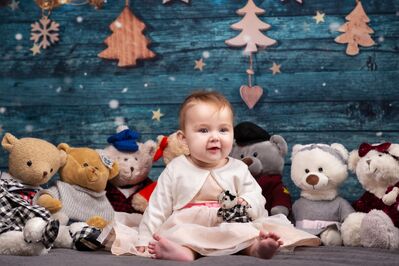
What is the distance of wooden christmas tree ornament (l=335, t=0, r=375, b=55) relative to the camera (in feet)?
9.99

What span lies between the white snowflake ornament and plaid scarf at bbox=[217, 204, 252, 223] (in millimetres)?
1428

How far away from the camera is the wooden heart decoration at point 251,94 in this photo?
10.2ft

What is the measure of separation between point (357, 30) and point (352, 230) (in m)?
0.98

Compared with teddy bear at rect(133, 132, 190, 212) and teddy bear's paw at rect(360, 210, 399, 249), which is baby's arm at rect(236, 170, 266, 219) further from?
teddy bear at rect(133, 132, 190, 212)

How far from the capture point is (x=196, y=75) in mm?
3174

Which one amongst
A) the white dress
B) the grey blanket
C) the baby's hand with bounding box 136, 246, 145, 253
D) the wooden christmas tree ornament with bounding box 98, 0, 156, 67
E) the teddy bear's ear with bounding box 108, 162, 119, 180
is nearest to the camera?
the grey blanket

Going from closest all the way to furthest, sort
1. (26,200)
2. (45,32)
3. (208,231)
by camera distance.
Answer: (208,231)
(26,200)
(45,32)

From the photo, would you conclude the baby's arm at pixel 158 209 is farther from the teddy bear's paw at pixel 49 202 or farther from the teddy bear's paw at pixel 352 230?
the teddy bear's paw at pixel 352 230

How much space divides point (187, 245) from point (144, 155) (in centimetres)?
83

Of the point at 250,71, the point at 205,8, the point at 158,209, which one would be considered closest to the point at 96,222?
the point at 158,209

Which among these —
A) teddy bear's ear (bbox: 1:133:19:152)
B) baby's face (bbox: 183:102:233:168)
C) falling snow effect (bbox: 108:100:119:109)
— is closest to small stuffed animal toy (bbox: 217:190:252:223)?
baby's face (bbox: 183:102:233:168)

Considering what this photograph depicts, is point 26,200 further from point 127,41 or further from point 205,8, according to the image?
point 205,8

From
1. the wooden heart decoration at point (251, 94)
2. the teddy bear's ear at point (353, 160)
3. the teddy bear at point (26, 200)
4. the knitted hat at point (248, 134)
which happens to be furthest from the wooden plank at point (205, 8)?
the teddy bear at point (26, 200)

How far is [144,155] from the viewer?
9.39 ft
